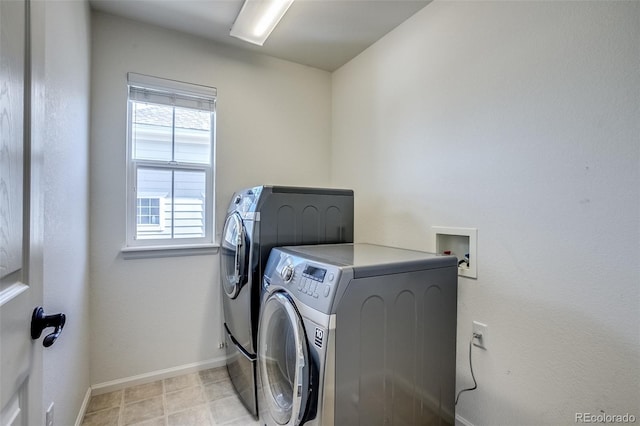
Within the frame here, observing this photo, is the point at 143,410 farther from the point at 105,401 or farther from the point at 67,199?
the point at 67,199

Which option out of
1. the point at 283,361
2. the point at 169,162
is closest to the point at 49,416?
the point at 283,361

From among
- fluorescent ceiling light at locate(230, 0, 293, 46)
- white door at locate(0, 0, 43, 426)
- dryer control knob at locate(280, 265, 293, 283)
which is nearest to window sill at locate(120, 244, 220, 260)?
dryer control knob at locate(280, 265, 293, 283)

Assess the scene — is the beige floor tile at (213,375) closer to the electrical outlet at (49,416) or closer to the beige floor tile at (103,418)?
the beige floor tile at (103,418)

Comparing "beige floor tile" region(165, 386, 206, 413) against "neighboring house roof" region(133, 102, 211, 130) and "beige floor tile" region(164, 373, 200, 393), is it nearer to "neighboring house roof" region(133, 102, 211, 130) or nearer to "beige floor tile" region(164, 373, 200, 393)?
"beige floor tile" region(164, 373, 200, 393)

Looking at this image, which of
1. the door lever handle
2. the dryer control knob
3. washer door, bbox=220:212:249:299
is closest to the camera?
the door lever handle

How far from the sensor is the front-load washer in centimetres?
108

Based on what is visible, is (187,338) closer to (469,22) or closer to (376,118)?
(376,118)

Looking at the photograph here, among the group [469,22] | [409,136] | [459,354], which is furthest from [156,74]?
[459,354]

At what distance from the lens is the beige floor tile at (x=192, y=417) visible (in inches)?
67.7

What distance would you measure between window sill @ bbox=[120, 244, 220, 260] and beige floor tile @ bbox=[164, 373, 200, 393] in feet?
2.95

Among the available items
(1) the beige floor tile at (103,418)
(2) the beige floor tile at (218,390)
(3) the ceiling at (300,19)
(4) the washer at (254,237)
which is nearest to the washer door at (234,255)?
(4) the washer at (254,237)

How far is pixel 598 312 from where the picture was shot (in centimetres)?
115

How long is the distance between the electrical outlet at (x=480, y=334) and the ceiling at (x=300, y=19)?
194 centimetres

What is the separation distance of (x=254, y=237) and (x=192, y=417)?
1.14m
